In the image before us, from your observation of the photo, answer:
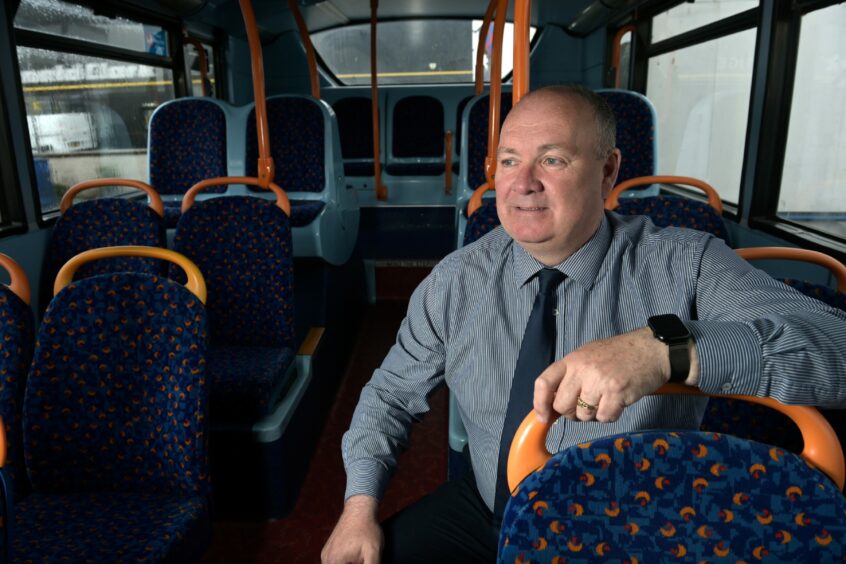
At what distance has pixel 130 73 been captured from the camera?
4.49 metres

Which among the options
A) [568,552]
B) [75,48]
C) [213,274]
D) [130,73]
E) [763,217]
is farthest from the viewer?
[130,73]

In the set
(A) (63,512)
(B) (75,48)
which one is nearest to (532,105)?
(A) (63,512)

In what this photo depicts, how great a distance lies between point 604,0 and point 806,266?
10.1ft

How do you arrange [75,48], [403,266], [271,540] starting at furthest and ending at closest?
1. [403,266]
2. [75,48]
3. [271,540]

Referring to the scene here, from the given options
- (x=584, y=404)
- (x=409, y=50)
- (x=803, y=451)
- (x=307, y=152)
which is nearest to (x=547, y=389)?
(x=584, y=404)

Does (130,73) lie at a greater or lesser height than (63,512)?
greater

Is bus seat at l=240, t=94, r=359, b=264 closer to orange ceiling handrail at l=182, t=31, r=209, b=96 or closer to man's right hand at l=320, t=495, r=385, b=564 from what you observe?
orange ceiling handrail at l=182, t=31, r=209, b=96

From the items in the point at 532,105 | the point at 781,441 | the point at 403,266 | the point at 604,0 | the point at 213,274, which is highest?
the point at 604,0

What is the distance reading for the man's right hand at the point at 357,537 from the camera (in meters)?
1.10

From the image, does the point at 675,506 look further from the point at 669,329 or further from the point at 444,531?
the point at 444,531

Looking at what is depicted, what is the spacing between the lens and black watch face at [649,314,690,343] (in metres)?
0.84

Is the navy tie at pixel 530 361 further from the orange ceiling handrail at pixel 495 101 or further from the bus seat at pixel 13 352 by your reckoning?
the orange ceiling handrail at pixel 495 101

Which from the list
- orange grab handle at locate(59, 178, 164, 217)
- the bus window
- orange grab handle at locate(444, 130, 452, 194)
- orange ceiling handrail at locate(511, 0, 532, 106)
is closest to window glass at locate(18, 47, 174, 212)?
the bus window

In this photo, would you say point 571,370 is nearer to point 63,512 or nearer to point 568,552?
point 568,552
